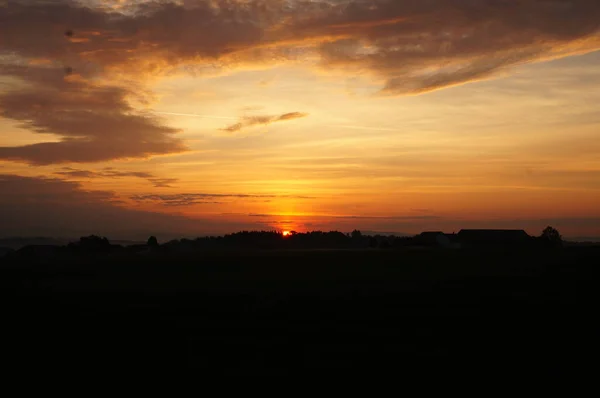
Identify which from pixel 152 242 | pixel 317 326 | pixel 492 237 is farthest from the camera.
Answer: pixel 152 242

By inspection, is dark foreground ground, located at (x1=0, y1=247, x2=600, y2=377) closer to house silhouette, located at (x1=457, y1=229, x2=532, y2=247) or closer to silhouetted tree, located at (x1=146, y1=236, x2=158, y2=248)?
house silhouette, located at (x1=457, y1=229, x2=532, y2=247)

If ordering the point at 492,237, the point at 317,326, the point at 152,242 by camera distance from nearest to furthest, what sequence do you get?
the point at 317,326 → the point at 492,237 → the point at 152,242

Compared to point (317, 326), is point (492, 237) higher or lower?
higher

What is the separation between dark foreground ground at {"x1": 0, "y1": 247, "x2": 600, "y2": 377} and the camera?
54.7ft

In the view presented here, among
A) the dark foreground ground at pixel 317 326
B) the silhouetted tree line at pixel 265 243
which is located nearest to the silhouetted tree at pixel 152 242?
the silhouetted tree line at pixel 265 243

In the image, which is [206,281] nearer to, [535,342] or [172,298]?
[172,298]

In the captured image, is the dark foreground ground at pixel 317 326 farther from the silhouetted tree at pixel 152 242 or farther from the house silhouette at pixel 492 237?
the silhouetted tree at pixel 152 242

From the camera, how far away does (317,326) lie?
2122 cm

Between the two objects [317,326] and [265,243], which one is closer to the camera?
[317,326]

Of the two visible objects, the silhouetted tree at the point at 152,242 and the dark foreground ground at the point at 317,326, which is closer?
the dark foreground ground at the point at 317,326

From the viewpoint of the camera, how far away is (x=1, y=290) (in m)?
37.1

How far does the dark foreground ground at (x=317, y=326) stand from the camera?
54.7 ft

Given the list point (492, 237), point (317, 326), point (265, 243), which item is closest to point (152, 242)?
point (265, 243)

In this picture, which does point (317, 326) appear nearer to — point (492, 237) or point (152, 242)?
point (492, 237)
